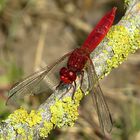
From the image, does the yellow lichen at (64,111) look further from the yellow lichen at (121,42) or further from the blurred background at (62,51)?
the blurred background at (62,51)

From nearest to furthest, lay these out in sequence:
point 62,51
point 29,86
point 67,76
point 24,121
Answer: point 24,121 < point 67,76 < point 29,86 < point 62,51

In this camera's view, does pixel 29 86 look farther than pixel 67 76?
Yes

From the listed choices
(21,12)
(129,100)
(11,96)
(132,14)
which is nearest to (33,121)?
(11,96)

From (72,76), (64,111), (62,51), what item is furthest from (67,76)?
(62,51)

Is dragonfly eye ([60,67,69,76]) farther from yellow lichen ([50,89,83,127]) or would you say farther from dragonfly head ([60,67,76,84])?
yellow lichen ([50,89,83,127])

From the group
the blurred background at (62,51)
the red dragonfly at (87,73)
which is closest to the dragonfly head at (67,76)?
the red dragonfly at (87,73)

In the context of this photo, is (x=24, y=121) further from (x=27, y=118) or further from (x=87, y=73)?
(x=87, y=73)
